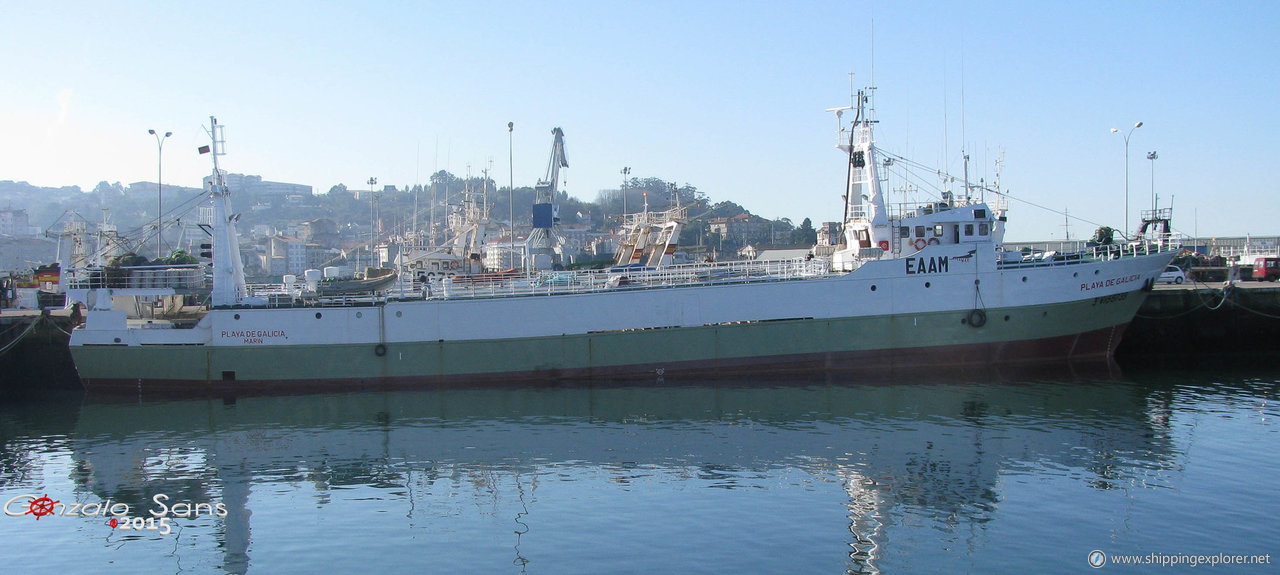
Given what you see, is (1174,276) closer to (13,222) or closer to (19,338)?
(19,338)

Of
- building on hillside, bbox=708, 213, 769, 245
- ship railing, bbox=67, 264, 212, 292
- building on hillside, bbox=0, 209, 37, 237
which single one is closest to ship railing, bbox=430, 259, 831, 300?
ship railing, bbox=67, 264, 212, 292

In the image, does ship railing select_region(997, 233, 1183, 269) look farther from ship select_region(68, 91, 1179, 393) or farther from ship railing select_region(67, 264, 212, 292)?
ship railing select_region(67, 264, 212, 292)

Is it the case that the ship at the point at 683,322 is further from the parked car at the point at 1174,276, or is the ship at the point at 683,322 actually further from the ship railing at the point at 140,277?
the parked car at the point at 1174,276

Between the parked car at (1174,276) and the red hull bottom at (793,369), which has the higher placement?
the parked car at (1174,276)

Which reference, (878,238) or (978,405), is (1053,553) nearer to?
(978,405)

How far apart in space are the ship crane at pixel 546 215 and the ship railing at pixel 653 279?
12.5 meters

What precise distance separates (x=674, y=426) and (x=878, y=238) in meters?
11.8

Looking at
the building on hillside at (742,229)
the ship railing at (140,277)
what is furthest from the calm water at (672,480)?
the building on hillside at (742,229)

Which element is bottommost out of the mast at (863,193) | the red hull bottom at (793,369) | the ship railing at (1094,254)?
the red hull bottom at (793,369)

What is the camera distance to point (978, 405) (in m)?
22.6

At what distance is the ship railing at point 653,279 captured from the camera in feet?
92.6

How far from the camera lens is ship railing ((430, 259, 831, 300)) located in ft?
92.6

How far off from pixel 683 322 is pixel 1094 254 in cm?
1393

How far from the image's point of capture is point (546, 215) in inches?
1944
